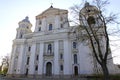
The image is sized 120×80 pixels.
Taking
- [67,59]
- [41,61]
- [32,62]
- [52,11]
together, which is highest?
[52,11]

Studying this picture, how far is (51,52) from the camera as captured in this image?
32750 millimetres

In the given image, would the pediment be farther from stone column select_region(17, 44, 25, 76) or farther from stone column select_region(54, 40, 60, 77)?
stone column select_region(17, 44, 25, 76)

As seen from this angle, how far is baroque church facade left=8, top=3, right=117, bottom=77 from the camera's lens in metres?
29.3

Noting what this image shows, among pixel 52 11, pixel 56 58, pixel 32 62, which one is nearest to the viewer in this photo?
pixel 56 58

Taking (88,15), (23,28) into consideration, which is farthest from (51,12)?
(88,15)

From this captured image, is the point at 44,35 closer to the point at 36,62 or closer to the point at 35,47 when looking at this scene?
the point at 35,47

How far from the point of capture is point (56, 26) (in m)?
34.8

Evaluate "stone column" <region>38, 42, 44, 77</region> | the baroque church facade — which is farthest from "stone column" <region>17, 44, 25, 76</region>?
"stone column" <region>38, 42, 44, 77</region>

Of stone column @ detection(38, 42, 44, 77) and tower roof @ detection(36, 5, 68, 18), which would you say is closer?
stone column @ detection(38, 42, 44, 77)

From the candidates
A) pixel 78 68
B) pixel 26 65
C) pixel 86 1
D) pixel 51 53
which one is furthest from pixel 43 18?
pixel 86 1

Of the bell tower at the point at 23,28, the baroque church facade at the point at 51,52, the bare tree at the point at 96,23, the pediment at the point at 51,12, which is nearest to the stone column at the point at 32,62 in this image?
the baroque church facade at the point at 51,52

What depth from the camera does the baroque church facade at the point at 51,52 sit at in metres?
29.3

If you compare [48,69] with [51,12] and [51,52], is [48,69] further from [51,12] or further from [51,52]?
[51,12]

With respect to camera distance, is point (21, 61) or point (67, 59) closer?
point (67, 59)
